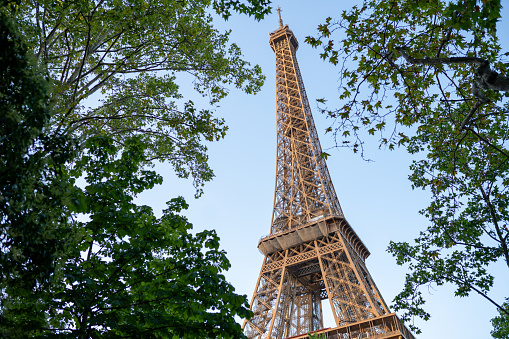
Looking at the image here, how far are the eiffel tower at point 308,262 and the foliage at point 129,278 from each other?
2119 cm

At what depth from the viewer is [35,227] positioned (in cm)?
471

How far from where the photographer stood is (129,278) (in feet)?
24.6

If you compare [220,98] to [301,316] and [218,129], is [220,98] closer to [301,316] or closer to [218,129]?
[218,129]

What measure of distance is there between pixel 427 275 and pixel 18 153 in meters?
12.0

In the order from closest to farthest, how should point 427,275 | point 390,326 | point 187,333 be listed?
point 187,333 → point 427,275 → point 390,326

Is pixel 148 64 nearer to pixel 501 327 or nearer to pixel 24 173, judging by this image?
pixel 24 173

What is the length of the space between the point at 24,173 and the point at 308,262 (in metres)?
31.8

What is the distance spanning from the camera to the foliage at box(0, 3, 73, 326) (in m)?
4.55

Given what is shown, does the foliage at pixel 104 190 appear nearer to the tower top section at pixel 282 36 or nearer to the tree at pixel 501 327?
the tree at pixel 501 327

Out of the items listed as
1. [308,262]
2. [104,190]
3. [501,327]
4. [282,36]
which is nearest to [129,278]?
[104,190]

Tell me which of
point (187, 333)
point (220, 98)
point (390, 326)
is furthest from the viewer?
point (390, 326)

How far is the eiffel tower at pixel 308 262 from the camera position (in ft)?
93.2

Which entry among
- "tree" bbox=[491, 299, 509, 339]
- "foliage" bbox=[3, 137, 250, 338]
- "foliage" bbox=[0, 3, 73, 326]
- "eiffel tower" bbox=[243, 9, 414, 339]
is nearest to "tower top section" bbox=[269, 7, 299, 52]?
"eiffel tower" bbox=[243, 9, 414, 339]

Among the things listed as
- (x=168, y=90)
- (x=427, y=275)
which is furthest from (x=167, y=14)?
(x=427, y=275)
